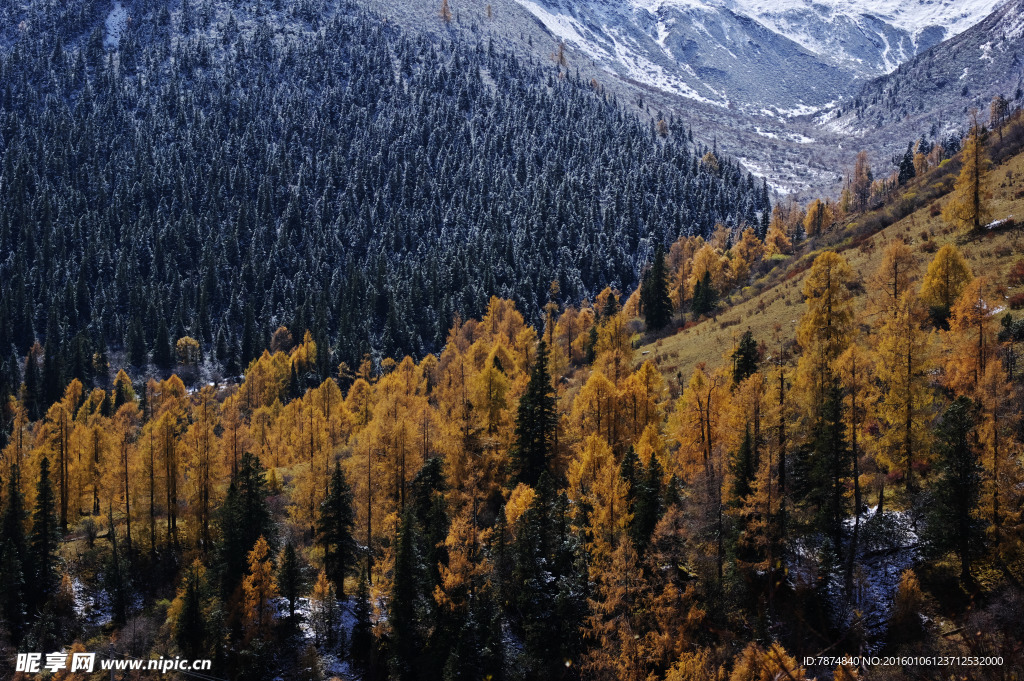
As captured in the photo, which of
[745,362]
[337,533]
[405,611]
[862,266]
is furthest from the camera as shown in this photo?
[862,266]

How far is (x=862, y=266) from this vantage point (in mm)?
78250

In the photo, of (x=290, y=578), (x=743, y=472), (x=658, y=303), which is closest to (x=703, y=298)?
(x=658, y=303)

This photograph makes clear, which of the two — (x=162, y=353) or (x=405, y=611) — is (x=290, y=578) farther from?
(x=162, y=353)

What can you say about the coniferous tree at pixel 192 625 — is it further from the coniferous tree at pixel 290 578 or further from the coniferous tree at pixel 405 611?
the coniferous tree at pixel 405 611

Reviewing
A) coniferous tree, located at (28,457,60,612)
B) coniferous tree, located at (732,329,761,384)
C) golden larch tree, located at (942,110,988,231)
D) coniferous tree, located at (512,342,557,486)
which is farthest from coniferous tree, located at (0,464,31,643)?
golden larch tree, located at (942,110,988,231)

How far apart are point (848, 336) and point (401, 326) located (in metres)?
127

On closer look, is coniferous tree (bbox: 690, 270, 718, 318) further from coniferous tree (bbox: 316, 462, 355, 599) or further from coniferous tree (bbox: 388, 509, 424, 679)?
coniferous tree (bbox: 388, 509, 424, 679)

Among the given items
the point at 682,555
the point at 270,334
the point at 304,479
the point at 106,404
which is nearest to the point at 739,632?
the point at 682,555

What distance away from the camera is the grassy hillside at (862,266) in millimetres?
66562

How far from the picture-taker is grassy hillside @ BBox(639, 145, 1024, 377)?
66.6 metres

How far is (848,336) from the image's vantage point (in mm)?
50375

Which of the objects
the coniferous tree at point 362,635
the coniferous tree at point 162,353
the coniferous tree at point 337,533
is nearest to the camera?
the coniferous tree at point 362,635

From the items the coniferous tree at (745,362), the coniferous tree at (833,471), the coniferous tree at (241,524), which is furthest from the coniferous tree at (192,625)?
the coniferous tree at (745,362)

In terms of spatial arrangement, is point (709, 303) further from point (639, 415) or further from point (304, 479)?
point (304, 479)
